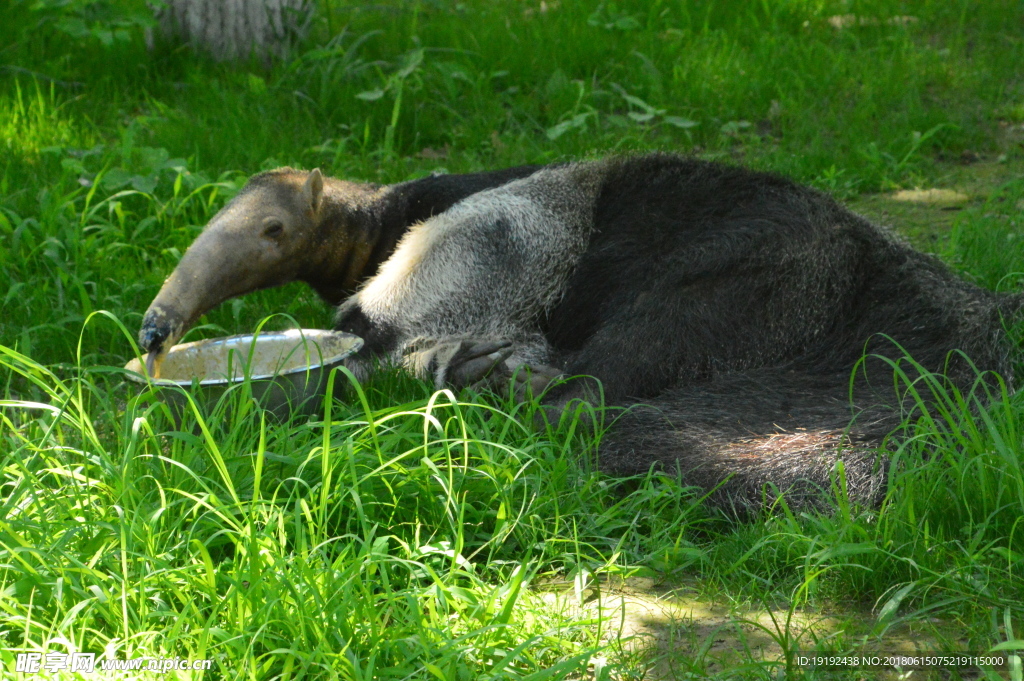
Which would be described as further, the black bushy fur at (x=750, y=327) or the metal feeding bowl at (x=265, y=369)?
the metal feeding bowl at (x=265, y=369)

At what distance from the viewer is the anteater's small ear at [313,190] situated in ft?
14.0

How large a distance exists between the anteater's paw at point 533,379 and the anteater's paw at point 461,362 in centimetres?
8

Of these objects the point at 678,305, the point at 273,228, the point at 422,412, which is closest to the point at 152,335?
the point at 273,228

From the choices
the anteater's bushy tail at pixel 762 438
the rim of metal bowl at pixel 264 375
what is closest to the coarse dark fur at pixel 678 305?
the anteater's bushy tail at pixel 762 438

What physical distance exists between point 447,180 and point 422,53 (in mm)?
2746

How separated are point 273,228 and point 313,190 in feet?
0.83

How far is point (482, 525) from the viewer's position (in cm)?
293

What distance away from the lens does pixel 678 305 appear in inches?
145

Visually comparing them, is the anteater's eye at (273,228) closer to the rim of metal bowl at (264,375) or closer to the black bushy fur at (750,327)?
the rim of metal bowl at (264,375)

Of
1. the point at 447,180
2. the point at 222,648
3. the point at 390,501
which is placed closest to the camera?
the point at 222,648

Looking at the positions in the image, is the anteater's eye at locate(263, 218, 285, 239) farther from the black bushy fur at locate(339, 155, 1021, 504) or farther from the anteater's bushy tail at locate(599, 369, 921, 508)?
the anteater's bushy tail at locate(599, 369, 921, 508)

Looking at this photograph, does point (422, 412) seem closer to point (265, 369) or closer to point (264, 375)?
point (264, 375)

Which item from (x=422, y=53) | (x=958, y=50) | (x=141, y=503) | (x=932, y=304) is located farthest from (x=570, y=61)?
(x=141, y=503)

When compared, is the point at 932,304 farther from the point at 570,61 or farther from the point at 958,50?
the point at 958,50
